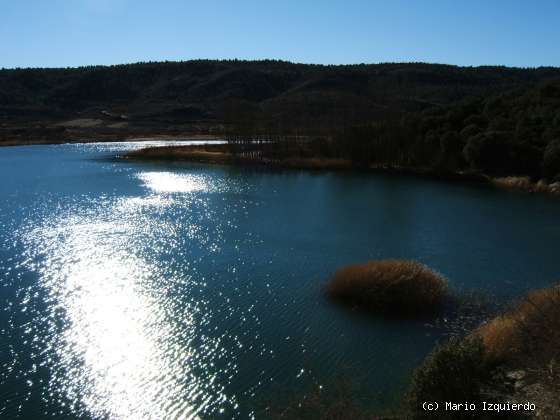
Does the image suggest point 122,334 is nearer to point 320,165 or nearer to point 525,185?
point 525,185

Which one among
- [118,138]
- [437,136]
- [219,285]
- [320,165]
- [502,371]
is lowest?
[118,138]

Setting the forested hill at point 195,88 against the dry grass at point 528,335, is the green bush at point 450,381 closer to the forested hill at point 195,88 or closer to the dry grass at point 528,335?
the dry grass at point 528,335

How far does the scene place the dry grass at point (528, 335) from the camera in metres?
12.1

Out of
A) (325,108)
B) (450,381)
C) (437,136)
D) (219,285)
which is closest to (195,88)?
(325,108)

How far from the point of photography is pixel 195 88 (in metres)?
166

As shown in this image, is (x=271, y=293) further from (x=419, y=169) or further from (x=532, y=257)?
(x=419, y=169)

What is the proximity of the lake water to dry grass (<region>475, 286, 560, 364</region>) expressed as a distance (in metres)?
2.04

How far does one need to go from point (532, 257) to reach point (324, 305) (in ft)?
39.1

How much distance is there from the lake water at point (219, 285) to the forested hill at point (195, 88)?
68564 millimetres

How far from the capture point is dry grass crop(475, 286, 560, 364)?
12.1m

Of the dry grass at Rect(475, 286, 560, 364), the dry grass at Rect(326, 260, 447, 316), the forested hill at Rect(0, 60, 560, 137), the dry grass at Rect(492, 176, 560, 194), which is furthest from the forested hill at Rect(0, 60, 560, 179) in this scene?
the dry grass at Rect(475, 286, 560, 364)

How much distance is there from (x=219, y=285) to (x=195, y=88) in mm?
152204

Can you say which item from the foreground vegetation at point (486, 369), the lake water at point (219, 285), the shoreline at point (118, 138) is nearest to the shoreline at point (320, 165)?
the lake water at point (219, 285)

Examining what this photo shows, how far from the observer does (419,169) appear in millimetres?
56156
